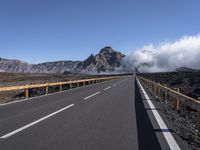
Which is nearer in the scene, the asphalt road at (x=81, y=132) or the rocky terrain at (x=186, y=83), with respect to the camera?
the asphalt road at (x=81, y=132)

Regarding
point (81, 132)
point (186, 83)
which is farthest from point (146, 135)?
point (186, 83)

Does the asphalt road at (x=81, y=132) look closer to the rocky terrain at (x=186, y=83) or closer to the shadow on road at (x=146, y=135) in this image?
the shadow on road at (x=146, y=135)

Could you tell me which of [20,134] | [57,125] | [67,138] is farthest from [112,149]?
[57,125]

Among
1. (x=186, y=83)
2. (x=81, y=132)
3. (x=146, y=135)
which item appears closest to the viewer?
(x=146, y=135)

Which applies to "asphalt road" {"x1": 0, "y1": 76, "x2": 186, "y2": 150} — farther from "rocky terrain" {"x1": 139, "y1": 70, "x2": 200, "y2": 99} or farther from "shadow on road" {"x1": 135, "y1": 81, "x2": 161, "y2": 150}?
"rocky terrain" {"x1": 139, "y1": 70, "x2": 200, "y2": 99}

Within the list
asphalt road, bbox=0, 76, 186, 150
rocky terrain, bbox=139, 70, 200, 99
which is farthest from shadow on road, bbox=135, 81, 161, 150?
rocky terrain, bbox=139, 70, 200, 99

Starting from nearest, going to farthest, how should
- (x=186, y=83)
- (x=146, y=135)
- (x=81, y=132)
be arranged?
1. (x=146, y=135)
2. (x=81, y=132)
3. (x=186, y=83)

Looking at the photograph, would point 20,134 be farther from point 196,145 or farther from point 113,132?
point 196,145

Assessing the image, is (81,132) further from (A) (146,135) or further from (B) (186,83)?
(B) (186,83)

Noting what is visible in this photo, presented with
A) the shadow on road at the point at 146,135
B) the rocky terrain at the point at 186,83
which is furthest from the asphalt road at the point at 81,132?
the rocky terrain at the point at 186,83

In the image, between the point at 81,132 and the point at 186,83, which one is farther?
the point at 186,83

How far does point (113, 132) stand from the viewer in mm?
8477

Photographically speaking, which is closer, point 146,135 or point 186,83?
point 146,135

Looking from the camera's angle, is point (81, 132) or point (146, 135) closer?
point (146, 135)
